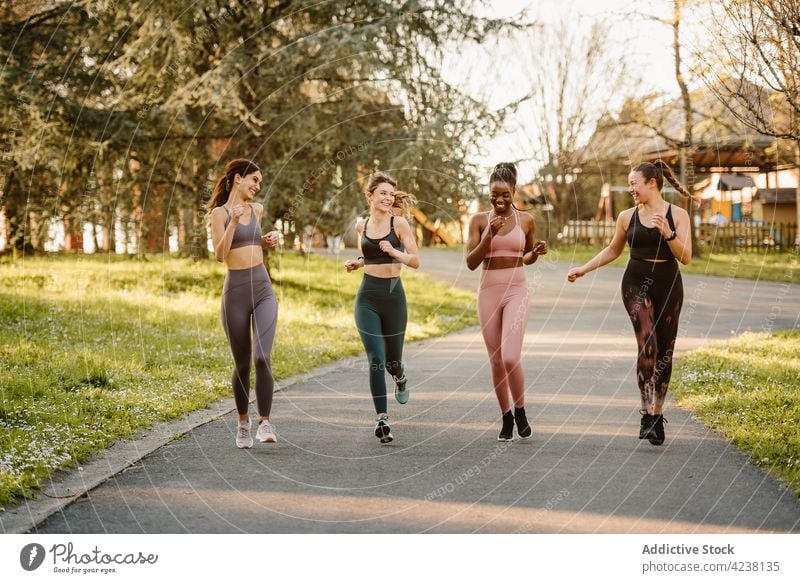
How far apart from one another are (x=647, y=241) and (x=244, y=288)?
3.09 metres

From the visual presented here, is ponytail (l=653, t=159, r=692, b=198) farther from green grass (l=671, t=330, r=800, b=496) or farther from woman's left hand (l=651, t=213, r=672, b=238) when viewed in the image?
green grass (l=671, t=330, r=800, b=496)

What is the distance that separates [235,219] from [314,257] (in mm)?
28603

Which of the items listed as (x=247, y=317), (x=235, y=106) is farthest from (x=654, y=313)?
Answer: (x=235, y=106)

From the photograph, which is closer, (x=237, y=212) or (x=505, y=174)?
(x=237, y=212)

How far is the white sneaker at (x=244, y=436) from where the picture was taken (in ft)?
25.9

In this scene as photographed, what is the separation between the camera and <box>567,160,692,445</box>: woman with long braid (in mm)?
7598

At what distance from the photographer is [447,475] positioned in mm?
6945

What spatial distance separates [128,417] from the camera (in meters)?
8.85

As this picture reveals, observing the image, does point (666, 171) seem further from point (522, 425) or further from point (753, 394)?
point (753, 394)

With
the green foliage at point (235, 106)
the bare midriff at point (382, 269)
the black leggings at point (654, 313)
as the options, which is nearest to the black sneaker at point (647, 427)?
the black leggings at point (654, 313)

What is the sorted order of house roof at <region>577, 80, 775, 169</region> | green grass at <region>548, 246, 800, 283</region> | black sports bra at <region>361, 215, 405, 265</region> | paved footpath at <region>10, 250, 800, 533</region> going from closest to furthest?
paved footpath at <region>10, 250, 800, 533</region> < black sports bra at <region>361, 215, 405, 265</region> < house roof at <region>577, 80, 775, 169</region> < green grass at <region>548, 246, 800, 283</region>

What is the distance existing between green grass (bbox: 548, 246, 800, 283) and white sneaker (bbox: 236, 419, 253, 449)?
60.9ft

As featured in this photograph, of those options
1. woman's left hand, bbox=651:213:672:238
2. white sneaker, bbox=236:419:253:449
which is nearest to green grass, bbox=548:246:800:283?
woman's left hand, bbox=651:213:672:238

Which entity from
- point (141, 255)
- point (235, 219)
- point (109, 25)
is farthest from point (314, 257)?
point (235, 219)
